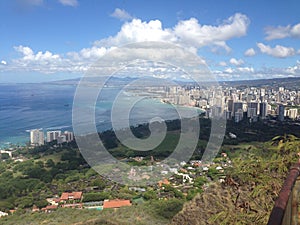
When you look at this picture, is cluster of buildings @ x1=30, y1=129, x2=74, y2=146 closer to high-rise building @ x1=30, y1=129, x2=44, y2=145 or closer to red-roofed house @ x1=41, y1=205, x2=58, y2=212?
high-rise building @ x1=30, y1=129, x2=44, y2=145

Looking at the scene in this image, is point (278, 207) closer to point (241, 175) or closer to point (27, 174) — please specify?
point (241, 175)

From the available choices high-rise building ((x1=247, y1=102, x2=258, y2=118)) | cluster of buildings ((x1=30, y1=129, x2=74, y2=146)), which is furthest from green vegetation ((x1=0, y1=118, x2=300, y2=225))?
high-rise building ((x1=247, y1=102, x2=258, y2=118))

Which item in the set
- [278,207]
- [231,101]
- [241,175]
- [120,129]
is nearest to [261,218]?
[241,175]

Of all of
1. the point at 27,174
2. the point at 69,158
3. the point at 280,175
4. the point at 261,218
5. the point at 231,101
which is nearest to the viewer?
the point at 261,218

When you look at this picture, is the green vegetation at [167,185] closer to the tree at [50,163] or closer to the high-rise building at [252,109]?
the tree at [50,163]

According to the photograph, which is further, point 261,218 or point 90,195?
point 90,195

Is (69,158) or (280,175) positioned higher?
(280,175)

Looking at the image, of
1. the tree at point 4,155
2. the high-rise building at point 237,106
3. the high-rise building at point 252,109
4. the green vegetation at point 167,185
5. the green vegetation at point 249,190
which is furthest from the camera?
the high-rise building at point 252,109

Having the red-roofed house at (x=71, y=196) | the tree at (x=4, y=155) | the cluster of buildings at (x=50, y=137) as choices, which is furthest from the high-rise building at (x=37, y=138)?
the red-roofed house at (x=71, y=196)
